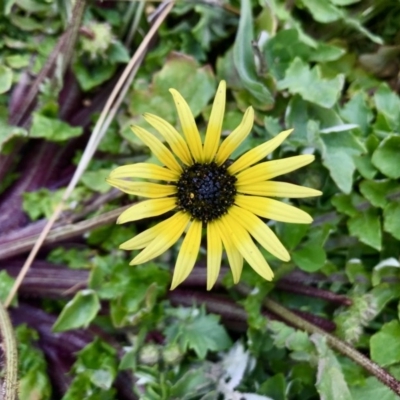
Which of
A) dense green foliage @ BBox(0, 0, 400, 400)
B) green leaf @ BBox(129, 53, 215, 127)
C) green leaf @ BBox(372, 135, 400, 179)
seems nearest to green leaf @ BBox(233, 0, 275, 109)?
dense green foliage @ BBox(0, 0, 400, 400)

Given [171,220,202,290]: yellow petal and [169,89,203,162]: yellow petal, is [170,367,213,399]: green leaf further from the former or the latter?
[169,89,203,162]: yellow petal

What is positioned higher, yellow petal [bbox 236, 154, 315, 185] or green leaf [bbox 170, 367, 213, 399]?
yellow petal [bbox 236, 154, 315, 185]

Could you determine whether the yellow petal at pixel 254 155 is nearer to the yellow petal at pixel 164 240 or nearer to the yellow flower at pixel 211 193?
the yellow flower at pixel 211 193

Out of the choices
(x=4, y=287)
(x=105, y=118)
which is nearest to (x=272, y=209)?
(x=105, y=118)

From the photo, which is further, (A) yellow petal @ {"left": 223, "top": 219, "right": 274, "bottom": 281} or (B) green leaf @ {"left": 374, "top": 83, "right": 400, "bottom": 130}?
(B) green leaf @ {"left": 374, "top": 83, "right": 400, "bottom": 130}

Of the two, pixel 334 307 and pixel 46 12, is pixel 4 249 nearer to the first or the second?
pixel 46 12

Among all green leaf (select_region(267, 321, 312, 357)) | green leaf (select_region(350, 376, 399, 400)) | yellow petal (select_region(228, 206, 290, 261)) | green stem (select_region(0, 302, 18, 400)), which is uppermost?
yellow petal (select_region(228, 206, 290, 261))

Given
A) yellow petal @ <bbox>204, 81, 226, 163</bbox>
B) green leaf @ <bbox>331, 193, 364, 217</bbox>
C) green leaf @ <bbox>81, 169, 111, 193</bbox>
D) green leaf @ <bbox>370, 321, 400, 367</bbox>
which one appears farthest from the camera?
green leaf @ <bbox>81, 169, 111, 193</bbox>
